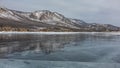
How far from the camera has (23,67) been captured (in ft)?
70.3

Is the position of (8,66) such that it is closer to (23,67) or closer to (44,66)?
(23,67)

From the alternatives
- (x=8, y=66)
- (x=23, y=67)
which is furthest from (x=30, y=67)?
(x=8, y=66)

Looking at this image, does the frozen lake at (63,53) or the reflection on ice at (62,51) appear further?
the reflection on ice at (62,51)

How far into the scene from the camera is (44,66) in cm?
2186

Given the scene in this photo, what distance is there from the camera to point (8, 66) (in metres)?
22.0

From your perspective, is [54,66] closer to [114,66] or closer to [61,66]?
[61,66]

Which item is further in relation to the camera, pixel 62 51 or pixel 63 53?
pixel 62 51

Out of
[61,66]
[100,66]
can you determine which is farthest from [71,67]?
[100,66]

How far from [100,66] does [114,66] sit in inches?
43.3

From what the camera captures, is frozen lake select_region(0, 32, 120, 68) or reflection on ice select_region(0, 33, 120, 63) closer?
frozen lake select_region(0, 32, 120, 68)

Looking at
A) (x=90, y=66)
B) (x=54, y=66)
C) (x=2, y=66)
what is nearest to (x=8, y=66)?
(x=2, y=66)

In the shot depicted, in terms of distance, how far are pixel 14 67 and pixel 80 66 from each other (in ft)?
17.1

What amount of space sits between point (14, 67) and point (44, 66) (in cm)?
230

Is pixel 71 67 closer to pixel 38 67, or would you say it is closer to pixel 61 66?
pixel 61 66
